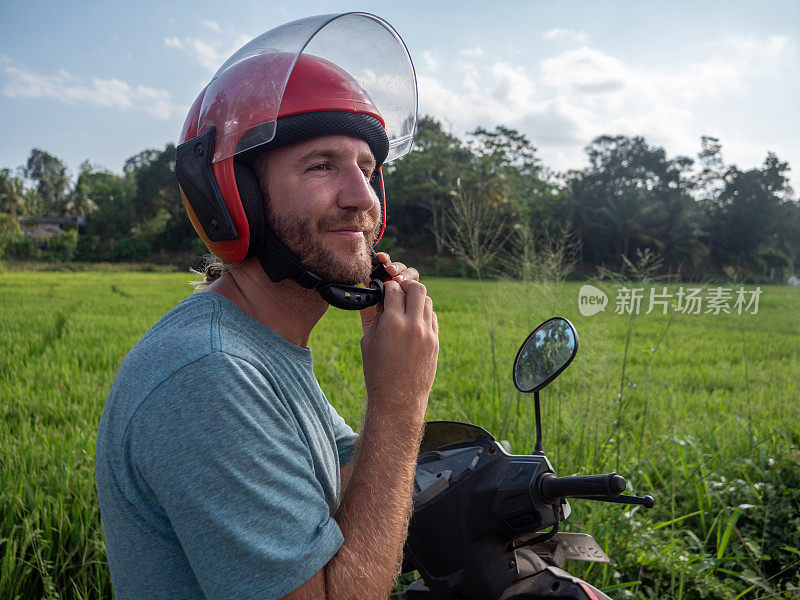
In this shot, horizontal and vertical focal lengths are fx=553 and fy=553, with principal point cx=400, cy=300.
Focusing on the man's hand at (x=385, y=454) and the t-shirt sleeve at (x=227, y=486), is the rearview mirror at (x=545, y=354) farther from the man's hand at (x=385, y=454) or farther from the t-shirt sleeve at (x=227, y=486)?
the t-shirt sleeve at (x=227, y=486)

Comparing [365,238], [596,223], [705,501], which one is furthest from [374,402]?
[596,223]

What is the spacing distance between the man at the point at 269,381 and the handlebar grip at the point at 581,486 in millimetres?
263

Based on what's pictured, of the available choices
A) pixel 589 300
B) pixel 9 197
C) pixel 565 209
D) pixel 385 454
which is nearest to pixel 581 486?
pixel 385 454

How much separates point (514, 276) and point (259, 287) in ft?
9.88

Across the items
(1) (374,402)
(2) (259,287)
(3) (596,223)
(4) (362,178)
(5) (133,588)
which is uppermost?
(3) (596,223)

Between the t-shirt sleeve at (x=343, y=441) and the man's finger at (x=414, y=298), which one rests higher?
the man's finger at (x=414, y=298)

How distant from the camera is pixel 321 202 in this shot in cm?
128

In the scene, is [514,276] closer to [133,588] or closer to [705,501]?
[705,501]

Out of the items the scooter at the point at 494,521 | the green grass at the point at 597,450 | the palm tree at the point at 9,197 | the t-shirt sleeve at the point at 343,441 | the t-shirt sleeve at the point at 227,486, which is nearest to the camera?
the t-shirt sleeve at the point at 227,486

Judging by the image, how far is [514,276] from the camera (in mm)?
4113

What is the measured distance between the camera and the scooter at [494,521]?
3.57 feet

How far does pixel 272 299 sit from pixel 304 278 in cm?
10

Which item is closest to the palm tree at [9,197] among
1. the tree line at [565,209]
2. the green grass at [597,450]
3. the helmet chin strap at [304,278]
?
the tree line at [565,209]

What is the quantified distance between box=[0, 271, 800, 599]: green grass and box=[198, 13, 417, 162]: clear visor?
→ 1.66m
